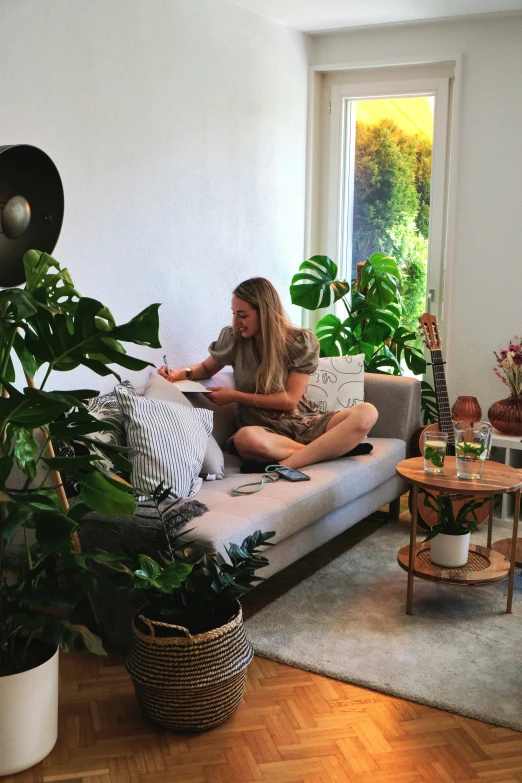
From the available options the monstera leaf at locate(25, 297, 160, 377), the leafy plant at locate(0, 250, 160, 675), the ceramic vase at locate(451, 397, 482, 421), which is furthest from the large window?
the monstera leaf at locate(25, 297, 160, 377)

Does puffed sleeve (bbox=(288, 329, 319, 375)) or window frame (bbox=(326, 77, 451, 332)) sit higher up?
window frame (bbox=(326, 77, 451, 332))

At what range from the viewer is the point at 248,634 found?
2982 mm

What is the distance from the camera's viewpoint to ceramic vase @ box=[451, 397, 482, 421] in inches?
181

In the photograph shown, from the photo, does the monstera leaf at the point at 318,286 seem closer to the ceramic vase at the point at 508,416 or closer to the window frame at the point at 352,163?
the window frame at the point at 352,163

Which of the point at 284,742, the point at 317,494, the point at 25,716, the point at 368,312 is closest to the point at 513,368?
the point at 368,312

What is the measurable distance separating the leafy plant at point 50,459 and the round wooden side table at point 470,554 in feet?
4.01

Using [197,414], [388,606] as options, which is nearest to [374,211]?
[197,414]

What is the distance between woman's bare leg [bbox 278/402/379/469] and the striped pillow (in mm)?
565

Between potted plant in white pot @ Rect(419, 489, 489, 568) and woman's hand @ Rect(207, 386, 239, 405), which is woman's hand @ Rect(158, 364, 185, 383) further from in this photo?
potted plant in white pot @ Rect(419, 489, 489, 568)

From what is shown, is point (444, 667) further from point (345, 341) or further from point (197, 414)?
point (345, 341)

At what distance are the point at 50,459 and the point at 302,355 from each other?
1921mm

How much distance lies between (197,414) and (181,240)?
102cm

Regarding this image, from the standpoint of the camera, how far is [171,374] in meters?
3.86

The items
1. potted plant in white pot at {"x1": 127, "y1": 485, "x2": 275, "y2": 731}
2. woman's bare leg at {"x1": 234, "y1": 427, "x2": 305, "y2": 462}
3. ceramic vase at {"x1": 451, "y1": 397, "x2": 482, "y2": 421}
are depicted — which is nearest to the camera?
potted plant in white pot at {"x1": 127, "y1": 485, "x2": 275, "y2": 731}
